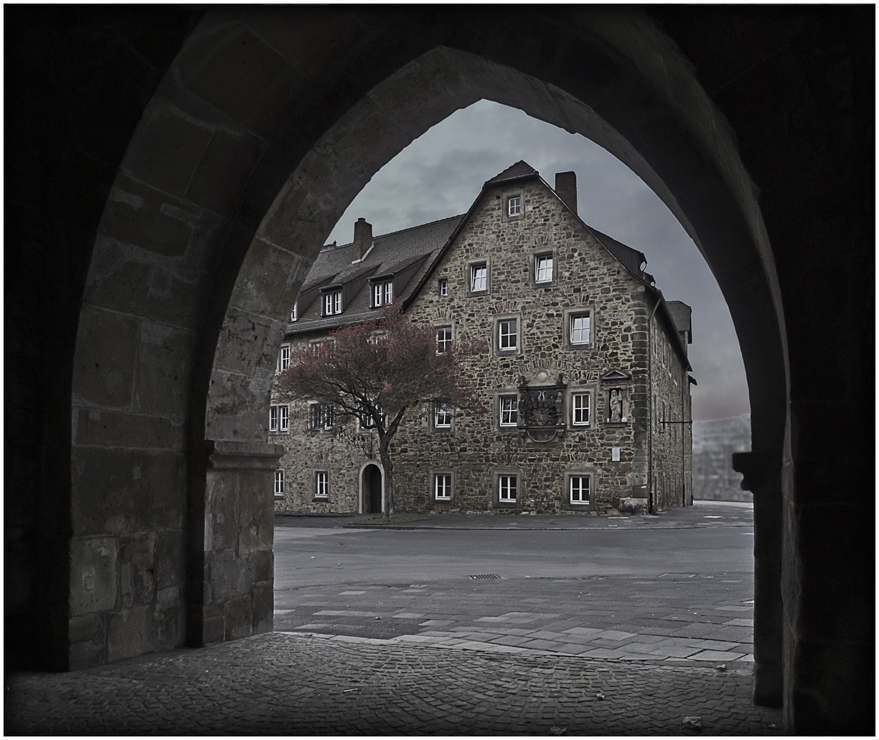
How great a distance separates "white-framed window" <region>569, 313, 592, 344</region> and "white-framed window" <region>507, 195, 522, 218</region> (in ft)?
12.5

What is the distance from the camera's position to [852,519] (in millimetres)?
2234

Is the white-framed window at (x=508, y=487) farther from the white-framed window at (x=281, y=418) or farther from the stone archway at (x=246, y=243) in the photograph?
the stone archway at (x=246, y=243)

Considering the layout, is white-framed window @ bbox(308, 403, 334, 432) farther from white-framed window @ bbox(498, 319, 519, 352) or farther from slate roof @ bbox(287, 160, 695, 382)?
white-framed window @ bbox(498, 319, 519, 352)

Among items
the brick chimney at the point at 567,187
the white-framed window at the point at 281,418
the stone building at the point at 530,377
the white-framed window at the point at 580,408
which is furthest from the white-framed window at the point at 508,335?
the white-framed window at the point at 281,418

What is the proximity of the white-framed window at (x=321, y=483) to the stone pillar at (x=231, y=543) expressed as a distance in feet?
82.9

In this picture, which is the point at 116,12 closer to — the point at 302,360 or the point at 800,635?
the point at 800,635

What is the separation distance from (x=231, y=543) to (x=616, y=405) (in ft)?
67.6

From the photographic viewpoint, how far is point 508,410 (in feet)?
85.5

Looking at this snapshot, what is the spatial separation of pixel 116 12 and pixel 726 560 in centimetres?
1038

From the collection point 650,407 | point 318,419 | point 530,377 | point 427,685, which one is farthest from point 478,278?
point 427,685

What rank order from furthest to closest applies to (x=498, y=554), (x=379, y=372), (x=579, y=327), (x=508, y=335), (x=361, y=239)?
(x=361, y=239), (x=508, y=335), (x=579, y=327), (x=379, y=372), (x=498, y=554)

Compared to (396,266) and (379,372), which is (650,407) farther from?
(396,266)

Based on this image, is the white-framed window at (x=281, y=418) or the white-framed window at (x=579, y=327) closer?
the white-framed window at (x=579, y=327)

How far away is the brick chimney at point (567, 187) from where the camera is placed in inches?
1035
